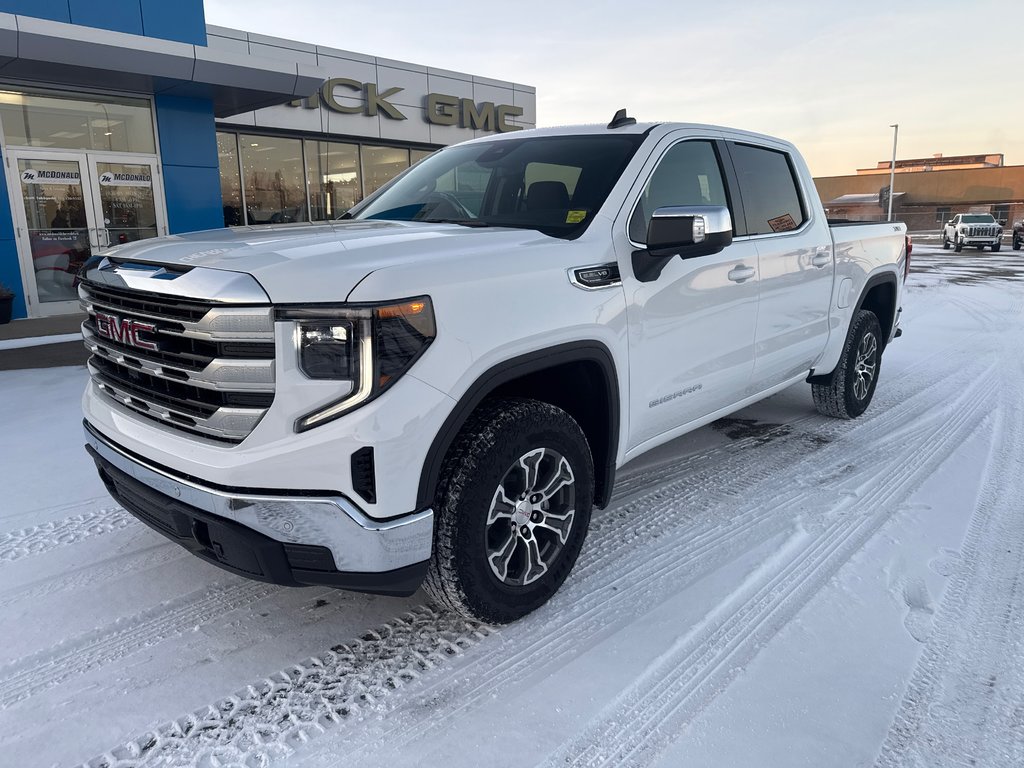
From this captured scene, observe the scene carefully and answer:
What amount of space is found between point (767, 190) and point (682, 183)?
39.6 inches

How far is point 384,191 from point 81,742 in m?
3.09

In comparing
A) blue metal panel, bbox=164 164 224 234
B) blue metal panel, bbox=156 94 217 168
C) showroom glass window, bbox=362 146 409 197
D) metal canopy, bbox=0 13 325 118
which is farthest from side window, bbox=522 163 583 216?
showroom glass window, bbox=362 146 409 197

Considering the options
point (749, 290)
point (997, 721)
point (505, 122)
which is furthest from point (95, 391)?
point (505, 122)

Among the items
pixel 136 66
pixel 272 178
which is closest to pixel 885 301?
pixel 136 66

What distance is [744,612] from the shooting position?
2.81 m

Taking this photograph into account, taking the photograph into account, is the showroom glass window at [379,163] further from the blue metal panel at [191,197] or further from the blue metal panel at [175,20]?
the blue metal panel at [175,20]

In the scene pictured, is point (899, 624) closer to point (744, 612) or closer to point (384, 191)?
point (744, 612)

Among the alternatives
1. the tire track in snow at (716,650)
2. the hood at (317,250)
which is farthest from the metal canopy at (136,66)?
the tire track in snow at (716,650)

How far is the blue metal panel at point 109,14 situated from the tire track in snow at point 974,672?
12.5 meters

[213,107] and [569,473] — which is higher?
[213,107]

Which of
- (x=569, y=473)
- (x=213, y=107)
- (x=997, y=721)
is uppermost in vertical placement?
(x=213, y=107)

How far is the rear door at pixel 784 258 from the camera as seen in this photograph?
3967 millimetres

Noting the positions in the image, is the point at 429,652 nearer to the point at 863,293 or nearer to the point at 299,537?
the point at 299,537

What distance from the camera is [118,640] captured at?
2.64 metres
